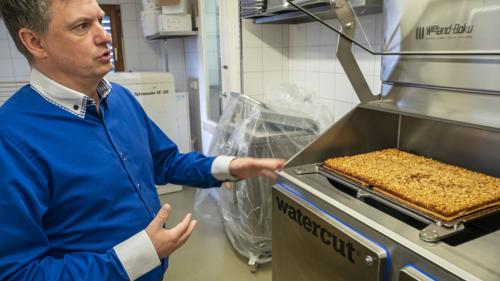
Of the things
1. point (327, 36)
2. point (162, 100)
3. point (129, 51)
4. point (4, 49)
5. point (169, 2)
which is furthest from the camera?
point (129, 51)

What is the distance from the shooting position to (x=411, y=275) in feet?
2.22

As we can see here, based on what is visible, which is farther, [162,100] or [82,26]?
[162,100]

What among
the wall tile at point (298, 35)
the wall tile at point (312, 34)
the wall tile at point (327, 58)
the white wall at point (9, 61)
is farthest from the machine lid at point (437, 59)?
the white wall at point (9, 61)

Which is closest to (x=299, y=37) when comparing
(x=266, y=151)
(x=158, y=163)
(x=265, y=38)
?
(x=265, y=38)

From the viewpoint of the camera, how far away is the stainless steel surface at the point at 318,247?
774 mm

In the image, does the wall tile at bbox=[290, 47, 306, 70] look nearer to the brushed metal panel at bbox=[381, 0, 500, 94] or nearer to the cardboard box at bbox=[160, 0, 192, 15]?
the cardboard box at bbox=[160, 0, 192, 15]

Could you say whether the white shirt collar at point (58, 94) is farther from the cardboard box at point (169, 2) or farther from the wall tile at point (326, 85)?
the cardboard box at point (169, 2)

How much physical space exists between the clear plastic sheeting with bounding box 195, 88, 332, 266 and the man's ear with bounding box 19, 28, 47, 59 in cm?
126

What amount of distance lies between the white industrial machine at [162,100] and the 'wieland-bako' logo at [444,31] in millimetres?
2498

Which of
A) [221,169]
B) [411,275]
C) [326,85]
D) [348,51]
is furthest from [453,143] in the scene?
[326,85]

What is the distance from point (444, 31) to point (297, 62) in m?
1.54

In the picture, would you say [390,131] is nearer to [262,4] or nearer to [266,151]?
[266,151]

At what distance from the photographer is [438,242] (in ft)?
2.28

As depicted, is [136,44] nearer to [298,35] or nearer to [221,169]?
[298,35]
